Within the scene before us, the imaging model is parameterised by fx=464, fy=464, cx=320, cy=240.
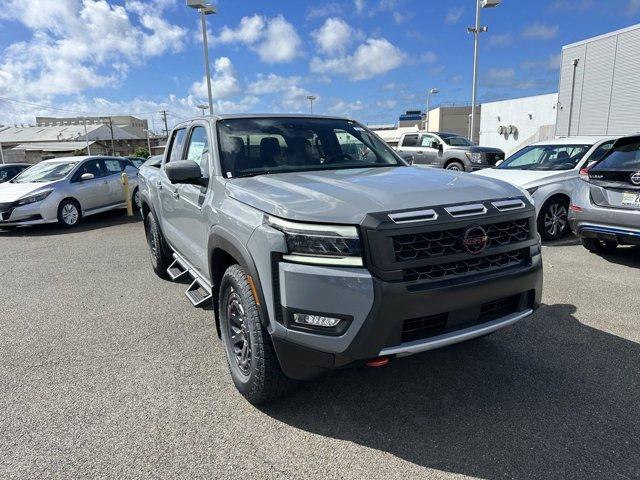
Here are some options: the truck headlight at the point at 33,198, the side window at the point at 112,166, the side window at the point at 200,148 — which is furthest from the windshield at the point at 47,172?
the side window at the point at 200,148

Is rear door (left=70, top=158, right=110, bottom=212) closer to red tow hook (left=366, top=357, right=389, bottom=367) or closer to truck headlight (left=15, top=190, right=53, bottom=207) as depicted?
truck headlight (left=15, top=190, right=53, bottom=207)

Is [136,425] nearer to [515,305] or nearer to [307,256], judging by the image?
[307,256]

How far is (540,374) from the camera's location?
3.31 m

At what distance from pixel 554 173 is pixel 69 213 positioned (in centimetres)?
995

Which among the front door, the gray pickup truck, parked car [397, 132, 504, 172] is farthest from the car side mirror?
parked car [397, 132, 504, 172]

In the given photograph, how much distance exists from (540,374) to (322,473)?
1821mm

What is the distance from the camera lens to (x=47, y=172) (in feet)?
36.1

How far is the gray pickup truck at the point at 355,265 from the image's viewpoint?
7.72ft

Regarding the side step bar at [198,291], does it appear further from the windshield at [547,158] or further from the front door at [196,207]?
the windshield at [547,158]

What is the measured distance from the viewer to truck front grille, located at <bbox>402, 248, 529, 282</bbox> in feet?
8.05

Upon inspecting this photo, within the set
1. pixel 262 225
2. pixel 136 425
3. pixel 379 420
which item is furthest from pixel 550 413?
pixel 136 425

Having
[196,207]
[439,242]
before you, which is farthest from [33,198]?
[439,242]

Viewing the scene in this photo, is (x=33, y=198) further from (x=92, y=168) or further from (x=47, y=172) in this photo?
(x=92, y=168)

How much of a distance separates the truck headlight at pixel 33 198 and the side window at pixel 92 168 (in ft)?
3.45
